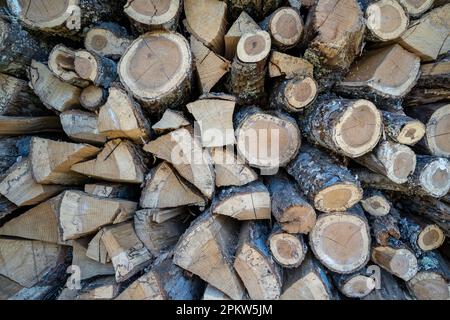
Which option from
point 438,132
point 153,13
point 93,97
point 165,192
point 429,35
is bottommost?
Answer: point 165,192

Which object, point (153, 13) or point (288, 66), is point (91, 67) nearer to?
point (153, 13)

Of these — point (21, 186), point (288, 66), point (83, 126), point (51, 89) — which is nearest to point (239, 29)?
point (288, 66)

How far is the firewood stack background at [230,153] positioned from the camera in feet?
5.66

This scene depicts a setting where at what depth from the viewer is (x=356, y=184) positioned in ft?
5.39

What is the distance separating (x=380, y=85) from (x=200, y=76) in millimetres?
901

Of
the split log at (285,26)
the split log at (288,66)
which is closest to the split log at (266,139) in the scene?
the split log at (288,66)

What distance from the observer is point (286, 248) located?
5.64 ft

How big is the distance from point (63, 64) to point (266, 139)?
107 centimetres

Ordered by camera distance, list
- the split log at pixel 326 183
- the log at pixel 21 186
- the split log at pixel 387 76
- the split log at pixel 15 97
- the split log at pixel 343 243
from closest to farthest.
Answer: the split log at pixel 326 183
the split log at pixel 343 243
the split log at pixel 387 76
the log at pixel 21 186
the split log at pixel 15 97

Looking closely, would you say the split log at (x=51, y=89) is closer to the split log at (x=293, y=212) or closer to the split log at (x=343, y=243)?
the split log at (x=293, y=212)

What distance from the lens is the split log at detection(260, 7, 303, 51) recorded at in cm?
180

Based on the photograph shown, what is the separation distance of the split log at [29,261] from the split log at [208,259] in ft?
2.60

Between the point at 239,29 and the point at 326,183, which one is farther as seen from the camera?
the point at 239,29

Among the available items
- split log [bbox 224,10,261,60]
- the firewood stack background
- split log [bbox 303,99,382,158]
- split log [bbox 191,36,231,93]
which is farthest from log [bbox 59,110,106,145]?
split log [bbox 303,99,382,158]
